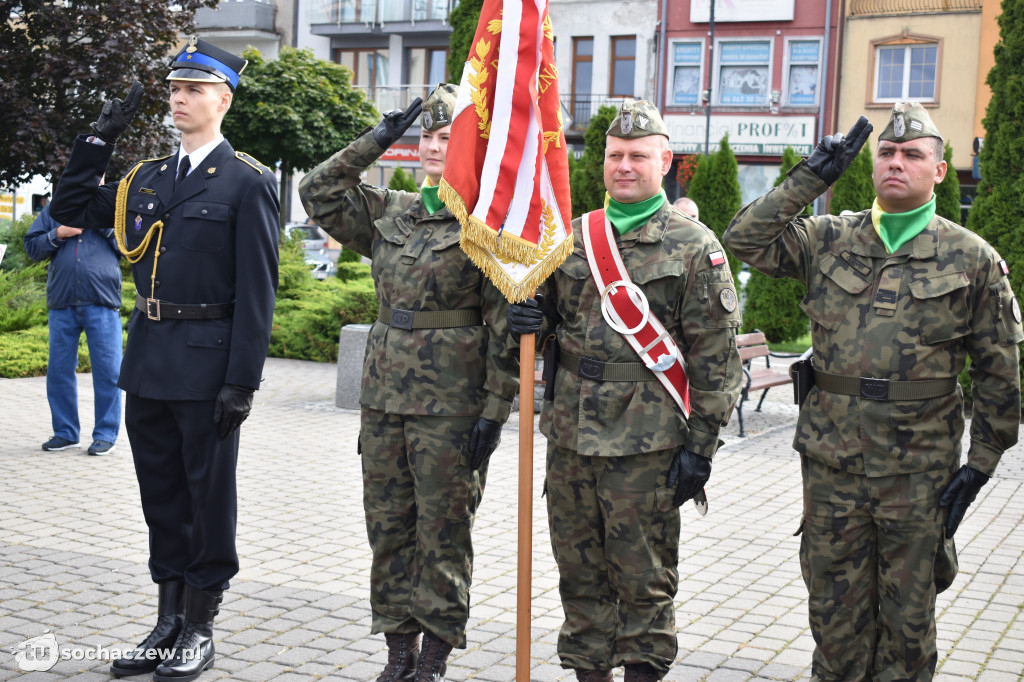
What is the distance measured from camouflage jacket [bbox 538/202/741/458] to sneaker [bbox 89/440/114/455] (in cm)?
554

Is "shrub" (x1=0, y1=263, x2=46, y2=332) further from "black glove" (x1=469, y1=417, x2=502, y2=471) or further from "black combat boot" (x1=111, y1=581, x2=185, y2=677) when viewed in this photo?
"black glove" (x1=469, y1=417, x2=502, y2=471)

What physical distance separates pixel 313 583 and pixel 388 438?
1619 mm

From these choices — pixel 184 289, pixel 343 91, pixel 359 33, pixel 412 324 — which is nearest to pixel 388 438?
pixel 412 324

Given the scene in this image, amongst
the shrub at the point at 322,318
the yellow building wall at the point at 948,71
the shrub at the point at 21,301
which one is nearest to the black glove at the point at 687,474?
the shrub at the point at 322,318

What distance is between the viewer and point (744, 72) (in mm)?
32938

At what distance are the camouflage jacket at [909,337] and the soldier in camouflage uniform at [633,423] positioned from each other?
11.8 inches

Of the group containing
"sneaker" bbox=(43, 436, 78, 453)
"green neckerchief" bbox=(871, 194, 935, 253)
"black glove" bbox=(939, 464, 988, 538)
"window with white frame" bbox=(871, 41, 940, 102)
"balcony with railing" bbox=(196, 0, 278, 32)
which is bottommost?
"sneaker" bbox=(43, 436, 78, 453)

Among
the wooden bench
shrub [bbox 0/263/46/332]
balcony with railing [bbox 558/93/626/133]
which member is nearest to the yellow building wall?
balcony with railing [bbox 558/93/626/133]

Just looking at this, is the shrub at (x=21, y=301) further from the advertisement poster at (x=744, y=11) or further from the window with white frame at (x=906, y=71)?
the window with white frame at (x=906, y=71)

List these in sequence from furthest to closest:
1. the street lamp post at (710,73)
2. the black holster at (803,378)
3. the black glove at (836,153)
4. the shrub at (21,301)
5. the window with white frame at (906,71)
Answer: the street lamp post at (710,73)
the window with white frame at (906,71)
the shrub at (21,301)
the black holster at (803,378)
the black glove at (836,153)

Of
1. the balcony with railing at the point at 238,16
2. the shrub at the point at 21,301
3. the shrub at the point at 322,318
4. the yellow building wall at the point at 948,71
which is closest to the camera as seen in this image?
the shrub at the point at 21,301

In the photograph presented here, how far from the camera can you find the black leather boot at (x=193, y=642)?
4328 millimetres

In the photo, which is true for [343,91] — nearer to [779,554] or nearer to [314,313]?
[314,313]

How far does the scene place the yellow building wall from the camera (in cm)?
2998
